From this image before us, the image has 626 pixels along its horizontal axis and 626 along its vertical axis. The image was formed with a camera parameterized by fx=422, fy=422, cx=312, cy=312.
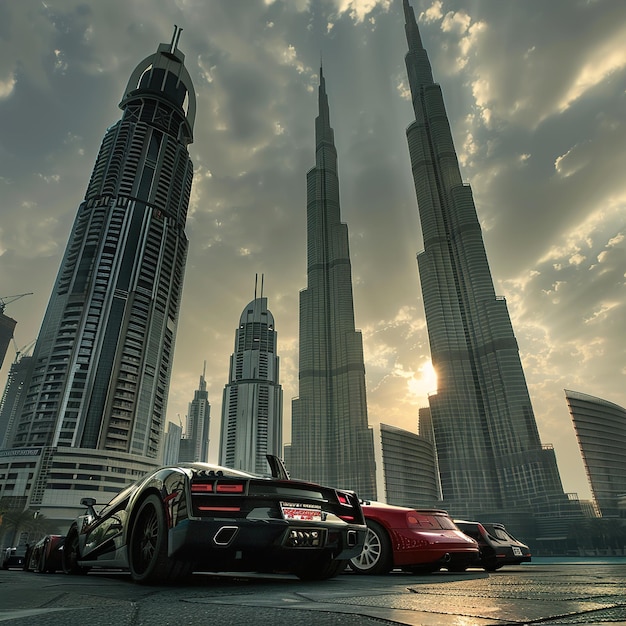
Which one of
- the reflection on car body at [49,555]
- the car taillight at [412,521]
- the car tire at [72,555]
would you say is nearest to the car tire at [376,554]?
the car taillight at [412,521]

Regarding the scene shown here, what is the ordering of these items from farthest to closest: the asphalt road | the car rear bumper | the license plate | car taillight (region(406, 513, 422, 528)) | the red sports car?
1. car taillight (region(406, 513, 422, 528))
2. the red sports car
3. the license plate
4. the car rear bumper
5. the asphalt road

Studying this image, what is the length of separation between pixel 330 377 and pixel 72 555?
16921cm

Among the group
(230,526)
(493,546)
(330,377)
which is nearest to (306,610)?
(230,526)

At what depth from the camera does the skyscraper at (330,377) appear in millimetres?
154000

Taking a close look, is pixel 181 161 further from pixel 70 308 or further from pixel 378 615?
pixel 378 615

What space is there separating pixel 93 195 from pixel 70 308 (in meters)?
39.2

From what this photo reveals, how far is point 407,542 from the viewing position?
6223mm

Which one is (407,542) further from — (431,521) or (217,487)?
(217,487)

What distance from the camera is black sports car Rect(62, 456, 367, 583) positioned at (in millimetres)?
3639

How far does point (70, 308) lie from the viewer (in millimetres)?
111688

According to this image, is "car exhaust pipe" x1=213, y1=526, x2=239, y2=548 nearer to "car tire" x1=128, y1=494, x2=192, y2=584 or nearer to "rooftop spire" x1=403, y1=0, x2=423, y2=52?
"car tire" x1=128, y1=494, x2=192, y2=584

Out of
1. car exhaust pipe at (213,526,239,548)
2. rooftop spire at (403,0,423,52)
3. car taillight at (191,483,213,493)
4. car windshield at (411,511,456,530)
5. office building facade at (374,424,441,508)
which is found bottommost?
car exhaust pipe at (213,526,239,548)

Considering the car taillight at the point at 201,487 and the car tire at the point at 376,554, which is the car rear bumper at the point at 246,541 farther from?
the car tire at the point at 376,554

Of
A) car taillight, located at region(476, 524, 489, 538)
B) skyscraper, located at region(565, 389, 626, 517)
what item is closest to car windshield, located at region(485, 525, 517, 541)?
car taillight, located at region(476, 524, 489, 538)
